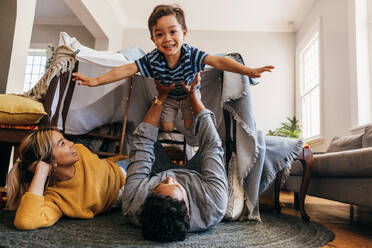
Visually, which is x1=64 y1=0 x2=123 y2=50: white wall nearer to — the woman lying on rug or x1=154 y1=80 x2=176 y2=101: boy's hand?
x1=154 y1=80 x2=176 y2=101: boy's hand

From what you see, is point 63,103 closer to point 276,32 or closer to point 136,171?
point 136,171

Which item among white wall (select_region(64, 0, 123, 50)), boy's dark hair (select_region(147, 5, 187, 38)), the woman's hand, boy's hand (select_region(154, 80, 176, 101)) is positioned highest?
white wall (select_region(64, 0, 123, 50))

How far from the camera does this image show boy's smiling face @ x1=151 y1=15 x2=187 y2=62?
165cm

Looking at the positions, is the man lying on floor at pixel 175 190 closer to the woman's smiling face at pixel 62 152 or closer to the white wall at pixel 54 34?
the woman's smiling face at pixel 62 152

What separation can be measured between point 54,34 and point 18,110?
539 cm

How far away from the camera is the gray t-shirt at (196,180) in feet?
4.61

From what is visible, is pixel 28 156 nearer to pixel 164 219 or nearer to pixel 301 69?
pixel 164 219

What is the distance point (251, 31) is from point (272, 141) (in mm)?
5063

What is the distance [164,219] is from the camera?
115 cm

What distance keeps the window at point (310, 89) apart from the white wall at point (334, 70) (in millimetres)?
464

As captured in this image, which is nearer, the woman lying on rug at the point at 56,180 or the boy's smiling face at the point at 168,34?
the woman lying on rug at the point at 56,180

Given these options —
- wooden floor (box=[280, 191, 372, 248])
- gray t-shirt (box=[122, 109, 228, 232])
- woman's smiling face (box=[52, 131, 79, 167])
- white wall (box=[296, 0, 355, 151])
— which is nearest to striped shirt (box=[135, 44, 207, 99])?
gray t-shirt (box=[122, 109, 228, 232])

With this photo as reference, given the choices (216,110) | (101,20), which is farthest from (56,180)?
(101,20)

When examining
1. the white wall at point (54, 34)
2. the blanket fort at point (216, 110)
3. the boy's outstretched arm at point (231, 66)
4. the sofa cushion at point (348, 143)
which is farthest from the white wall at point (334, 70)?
the white wall at point (54, 34)
